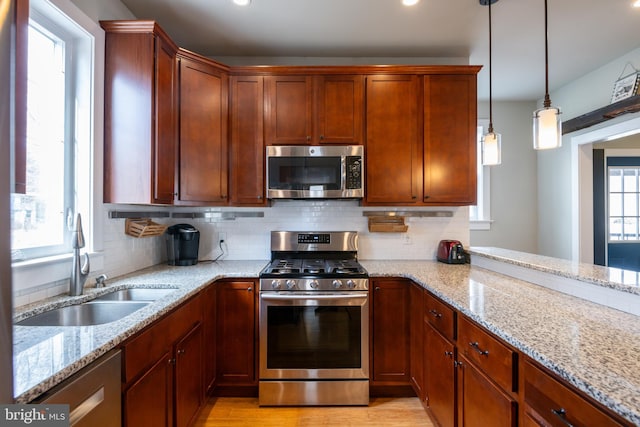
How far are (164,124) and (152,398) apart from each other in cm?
164

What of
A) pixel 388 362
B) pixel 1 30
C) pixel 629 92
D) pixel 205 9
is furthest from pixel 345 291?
pixel 629 92

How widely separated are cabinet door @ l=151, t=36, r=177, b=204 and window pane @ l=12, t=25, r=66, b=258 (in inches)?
16.1

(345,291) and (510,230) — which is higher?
(510,230)

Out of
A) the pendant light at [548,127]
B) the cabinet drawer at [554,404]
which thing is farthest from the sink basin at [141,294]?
the pendant light at [548,127]

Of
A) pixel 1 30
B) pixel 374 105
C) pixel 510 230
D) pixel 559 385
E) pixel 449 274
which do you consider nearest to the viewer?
pixel 1 30

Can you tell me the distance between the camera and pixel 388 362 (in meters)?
2.28

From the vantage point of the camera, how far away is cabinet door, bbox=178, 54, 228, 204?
2307 mm

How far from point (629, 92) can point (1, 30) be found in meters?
4.09

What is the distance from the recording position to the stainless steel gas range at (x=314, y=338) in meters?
2.19

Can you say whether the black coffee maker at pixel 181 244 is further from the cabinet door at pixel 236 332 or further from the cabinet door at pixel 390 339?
the cabinet door at pixel 390 339

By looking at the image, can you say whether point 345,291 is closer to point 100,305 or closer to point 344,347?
point 344,347

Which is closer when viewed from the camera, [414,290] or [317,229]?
[414,290]

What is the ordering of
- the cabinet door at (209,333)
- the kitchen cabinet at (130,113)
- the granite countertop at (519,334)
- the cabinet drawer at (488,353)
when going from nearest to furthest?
1. the granite countertop at (519,334)
2. the cabinet drawer at (488,353)
3. the kitchen cabinet at (130,113)
4. the cabinet door at (209,333)

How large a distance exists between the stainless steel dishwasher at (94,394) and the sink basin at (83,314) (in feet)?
1.87
